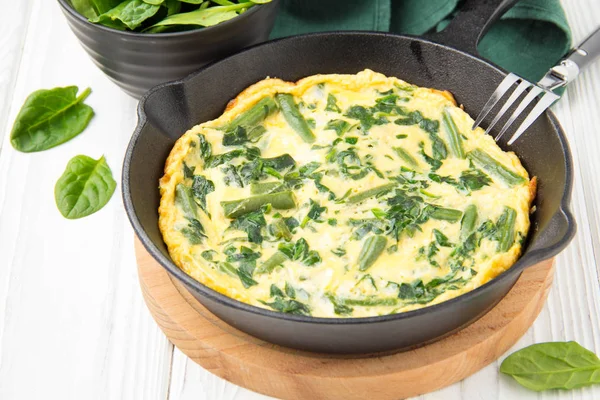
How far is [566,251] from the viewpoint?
13.8 feet

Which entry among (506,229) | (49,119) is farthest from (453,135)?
(49,119)

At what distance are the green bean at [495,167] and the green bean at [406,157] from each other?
31 cm

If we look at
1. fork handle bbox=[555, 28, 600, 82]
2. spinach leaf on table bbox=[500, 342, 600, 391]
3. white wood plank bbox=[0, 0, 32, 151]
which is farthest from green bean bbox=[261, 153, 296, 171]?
white wood plank bbox=[0, 0, 32, 151]

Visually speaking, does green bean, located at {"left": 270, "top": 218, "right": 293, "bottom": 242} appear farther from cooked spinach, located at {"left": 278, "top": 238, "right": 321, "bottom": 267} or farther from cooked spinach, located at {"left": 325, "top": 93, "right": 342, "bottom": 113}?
cooked spinach, located at {"left": 325, "top": 93, "right": 342, "bottom": 113}

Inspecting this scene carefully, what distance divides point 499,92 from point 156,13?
1.97m

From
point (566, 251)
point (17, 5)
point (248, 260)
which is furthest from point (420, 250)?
point (17, 5)

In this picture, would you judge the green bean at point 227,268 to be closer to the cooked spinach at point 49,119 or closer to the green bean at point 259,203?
the green bean at point 259,203

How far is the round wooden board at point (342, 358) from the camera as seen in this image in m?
3.36

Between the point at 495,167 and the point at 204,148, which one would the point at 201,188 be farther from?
the point at 495,167

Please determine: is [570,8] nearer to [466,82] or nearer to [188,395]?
[466,82]

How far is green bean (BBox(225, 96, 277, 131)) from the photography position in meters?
4.28

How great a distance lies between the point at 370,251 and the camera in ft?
11.7

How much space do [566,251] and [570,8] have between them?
7.34 ft

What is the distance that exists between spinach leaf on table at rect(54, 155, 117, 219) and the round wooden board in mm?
1026
